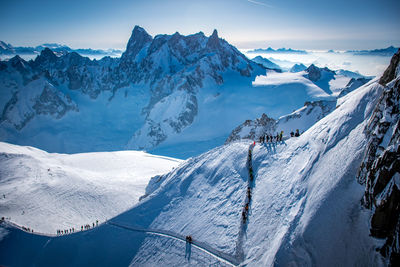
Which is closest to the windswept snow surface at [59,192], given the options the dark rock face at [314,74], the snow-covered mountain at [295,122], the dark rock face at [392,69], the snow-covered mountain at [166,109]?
the snow-covered mountain at [295,122]

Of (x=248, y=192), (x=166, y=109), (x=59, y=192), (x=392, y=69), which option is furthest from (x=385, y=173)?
(x=166, y=109)

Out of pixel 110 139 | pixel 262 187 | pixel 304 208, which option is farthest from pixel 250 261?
pixel 110 139

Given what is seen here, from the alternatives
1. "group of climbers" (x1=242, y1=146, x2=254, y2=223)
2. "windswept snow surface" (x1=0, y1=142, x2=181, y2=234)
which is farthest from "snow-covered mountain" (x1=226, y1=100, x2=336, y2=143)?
"group of climbers" (x1=242, y1=146, x2=254, y2=223)

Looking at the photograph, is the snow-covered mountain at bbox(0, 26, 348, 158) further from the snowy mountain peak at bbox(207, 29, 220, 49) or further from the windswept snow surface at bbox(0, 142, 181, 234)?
the windswept snow surface at bbox(0, 142, 181, 234)

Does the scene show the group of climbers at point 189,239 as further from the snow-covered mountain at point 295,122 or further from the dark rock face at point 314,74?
the dark rock face at point 314,74

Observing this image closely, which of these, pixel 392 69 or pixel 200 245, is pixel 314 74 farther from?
pixel 200 245
